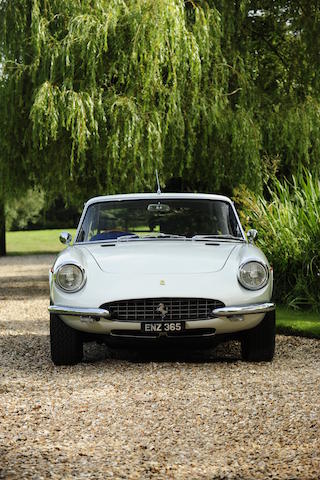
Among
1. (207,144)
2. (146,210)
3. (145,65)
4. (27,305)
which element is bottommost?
(27,305)

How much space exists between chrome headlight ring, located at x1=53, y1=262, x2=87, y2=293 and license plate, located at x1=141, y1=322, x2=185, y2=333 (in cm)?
59

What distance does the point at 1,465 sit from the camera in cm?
378

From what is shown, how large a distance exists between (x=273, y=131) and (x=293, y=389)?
31.1ft

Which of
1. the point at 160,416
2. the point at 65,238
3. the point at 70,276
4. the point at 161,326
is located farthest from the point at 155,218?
the point at 160,416

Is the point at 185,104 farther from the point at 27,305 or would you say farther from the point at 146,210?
the point at 146,210

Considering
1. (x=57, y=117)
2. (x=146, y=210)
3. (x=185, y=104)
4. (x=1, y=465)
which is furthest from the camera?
(x=185, y=104)

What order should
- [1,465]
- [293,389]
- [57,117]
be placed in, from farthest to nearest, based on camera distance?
1. [57,117]
2. [293,389]
3. [1,465]

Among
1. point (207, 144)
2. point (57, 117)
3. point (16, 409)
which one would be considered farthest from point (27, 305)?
point (16, 409)

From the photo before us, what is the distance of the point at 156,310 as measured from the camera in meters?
6.25

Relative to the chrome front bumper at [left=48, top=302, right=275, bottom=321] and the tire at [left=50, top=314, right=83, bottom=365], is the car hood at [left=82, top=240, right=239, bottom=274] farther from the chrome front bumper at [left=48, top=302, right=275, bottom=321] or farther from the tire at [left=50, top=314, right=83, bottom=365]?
the tire at [left=50, top=314, right=83, bottom=365]

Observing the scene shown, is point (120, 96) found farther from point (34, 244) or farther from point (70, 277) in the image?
point (34, 244)

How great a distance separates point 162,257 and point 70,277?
0.76 metres

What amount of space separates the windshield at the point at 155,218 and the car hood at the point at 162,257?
0.57m

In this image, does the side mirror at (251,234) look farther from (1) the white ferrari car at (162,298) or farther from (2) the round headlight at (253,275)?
(2) the round headlight at (253,275)
